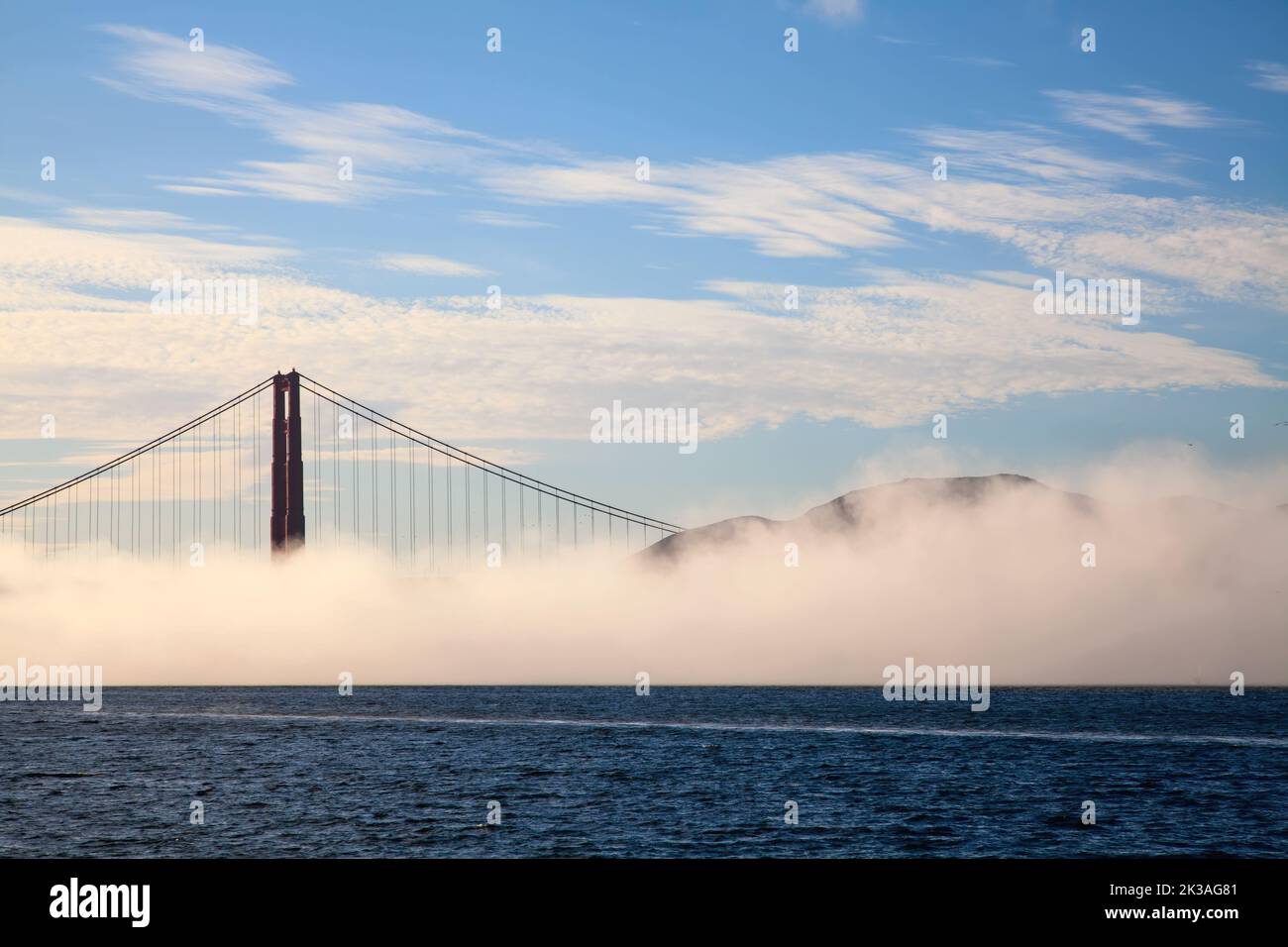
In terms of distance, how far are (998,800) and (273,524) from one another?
9917 cm

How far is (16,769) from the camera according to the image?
241 feet

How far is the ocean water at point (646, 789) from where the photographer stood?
43.3m

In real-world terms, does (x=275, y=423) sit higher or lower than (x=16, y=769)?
higher

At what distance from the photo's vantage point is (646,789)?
2331 inches

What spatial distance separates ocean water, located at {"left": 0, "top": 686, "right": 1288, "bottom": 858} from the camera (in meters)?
43.3

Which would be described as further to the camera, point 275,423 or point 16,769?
point 275,423

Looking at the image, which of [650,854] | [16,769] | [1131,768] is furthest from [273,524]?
[650,854]
